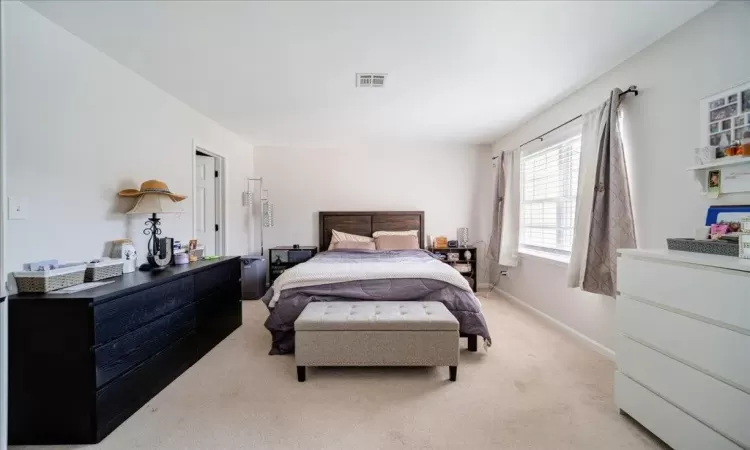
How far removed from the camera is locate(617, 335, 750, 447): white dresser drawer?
4.15ft

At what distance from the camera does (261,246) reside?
5.18m

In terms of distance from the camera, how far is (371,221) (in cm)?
505

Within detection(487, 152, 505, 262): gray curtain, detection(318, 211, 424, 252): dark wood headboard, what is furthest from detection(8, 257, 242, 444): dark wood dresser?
detection(487, 152, 505, 262): gray curtain

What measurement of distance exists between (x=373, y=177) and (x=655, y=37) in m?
3.65

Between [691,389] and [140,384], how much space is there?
2913mm

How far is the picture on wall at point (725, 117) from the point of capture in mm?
1683

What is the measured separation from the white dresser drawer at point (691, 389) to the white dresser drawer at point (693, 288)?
0.88 feet

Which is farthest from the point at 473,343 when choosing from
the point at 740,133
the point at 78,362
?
the point at 78,362

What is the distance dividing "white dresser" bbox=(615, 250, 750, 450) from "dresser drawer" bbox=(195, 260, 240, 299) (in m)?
2.96

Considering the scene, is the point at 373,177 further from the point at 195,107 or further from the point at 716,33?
the point at 716,33

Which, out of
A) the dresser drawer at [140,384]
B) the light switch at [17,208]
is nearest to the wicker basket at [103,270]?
the light switch at [17,208]

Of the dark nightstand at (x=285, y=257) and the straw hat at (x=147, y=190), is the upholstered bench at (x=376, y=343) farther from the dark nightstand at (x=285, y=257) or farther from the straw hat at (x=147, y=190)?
the dark nightstand at (x=285, y=257)

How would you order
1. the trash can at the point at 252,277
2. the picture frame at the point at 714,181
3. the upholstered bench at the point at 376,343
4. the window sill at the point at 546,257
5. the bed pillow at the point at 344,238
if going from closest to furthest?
the picture frame at the point at 714,181 → the upholstered bench at the point at 376,343 → the window sill at the point at 546,257 → the trash can at the point at 252,277 → the bed pillow at the point at 344,238

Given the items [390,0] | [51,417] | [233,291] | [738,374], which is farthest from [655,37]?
[51,417]
